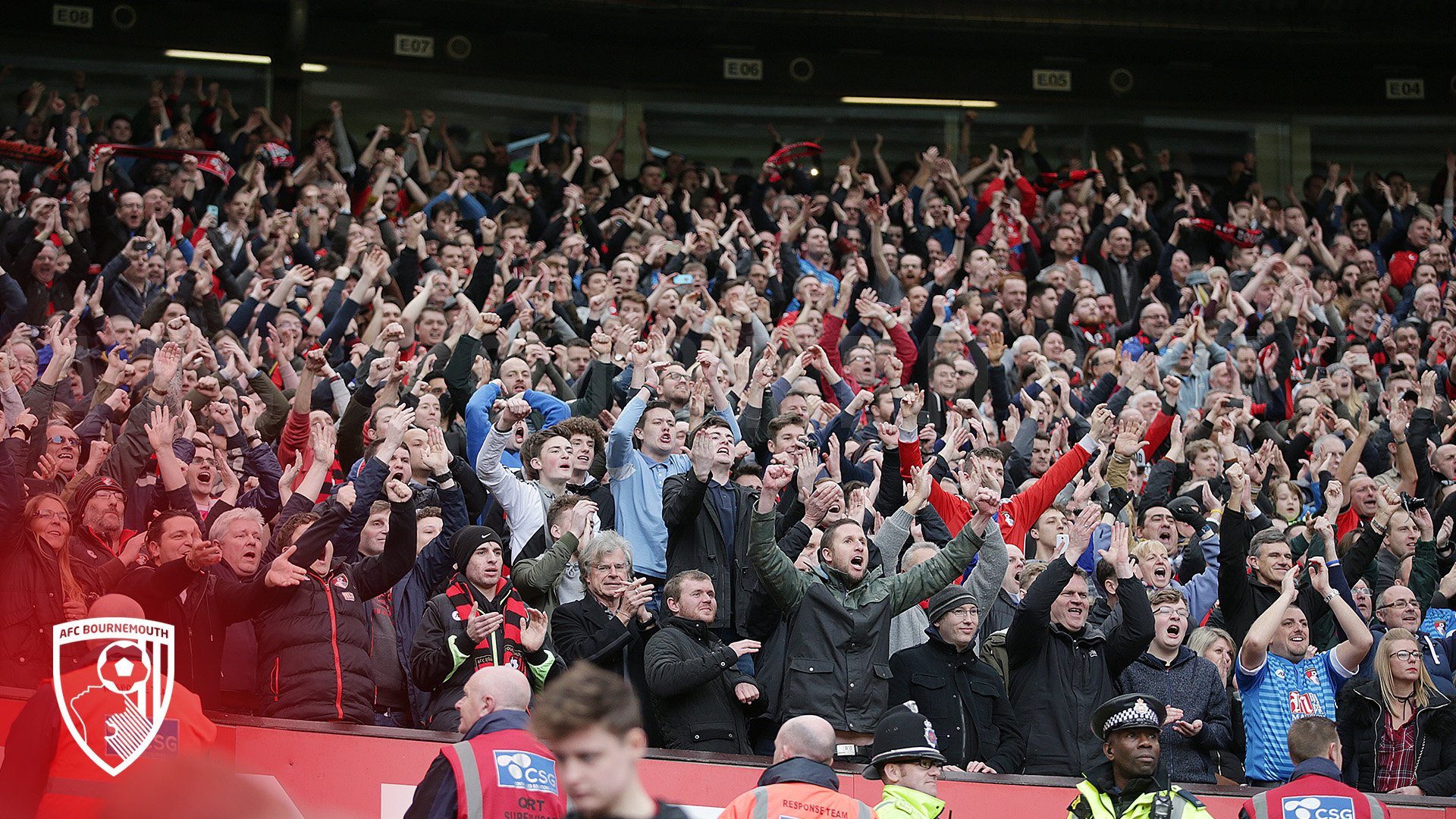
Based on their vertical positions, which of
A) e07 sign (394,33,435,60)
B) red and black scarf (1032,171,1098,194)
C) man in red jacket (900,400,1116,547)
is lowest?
man in red jacket (900,400,1116,547)

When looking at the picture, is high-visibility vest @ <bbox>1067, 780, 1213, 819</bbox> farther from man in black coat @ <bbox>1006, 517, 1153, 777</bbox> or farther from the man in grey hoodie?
the man in grey hoodie

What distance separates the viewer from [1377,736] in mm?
8352

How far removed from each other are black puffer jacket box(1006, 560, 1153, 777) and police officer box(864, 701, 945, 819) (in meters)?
1.82

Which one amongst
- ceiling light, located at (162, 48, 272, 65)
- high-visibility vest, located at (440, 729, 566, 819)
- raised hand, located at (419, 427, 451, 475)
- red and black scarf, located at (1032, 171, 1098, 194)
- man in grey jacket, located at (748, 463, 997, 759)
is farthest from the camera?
ceiling light, located at (162, 48, 272, 65)

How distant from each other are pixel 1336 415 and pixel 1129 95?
36.3 feet

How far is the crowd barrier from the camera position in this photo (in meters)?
6.71

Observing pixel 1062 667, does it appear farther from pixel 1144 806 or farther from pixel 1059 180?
pixel 1059 180

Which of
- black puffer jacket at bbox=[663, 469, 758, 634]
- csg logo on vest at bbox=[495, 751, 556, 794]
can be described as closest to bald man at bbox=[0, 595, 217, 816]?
csg logo on vest at bbox=[495, 751, 556, 794]

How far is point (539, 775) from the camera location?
5340 millimetres

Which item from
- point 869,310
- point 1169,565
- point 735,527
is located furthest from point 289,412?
point 1169,565

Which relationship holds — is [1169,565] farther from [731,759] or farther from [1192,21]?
[1192,21]

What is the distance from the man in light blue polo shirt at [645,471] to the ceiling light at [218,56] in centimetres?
1356

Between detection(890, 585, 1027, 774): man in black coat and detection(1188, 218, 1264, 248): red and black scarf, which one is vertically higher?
detection(1188, 218, 1264, 248): red and black scarf

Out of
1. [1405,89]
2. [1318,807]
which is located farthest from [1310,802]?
[1405,89]
